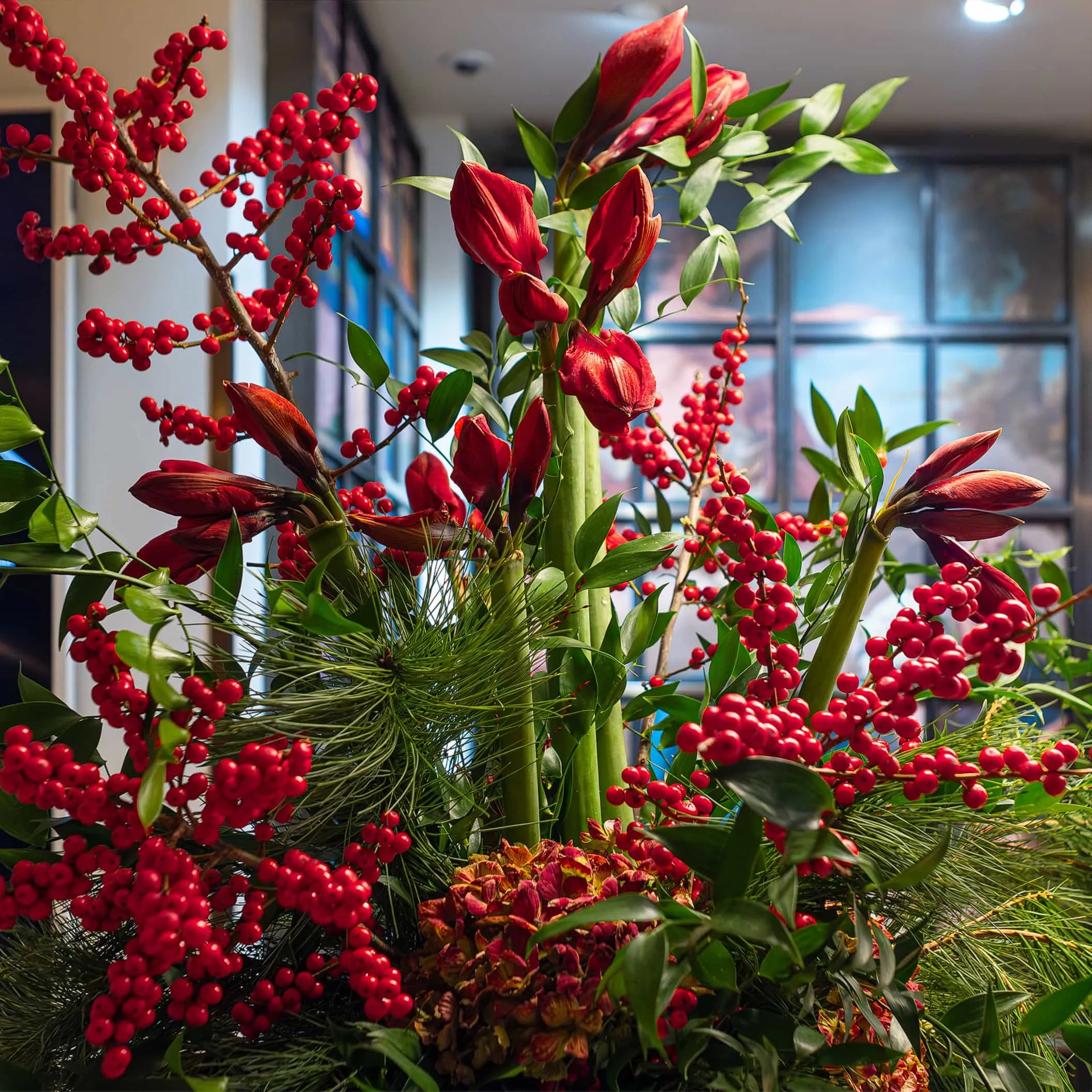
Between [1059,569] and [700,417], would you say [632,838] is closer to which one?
[700,417]

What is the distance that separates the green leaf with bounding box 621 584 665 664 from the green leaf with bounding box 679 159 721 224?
0.14 meters

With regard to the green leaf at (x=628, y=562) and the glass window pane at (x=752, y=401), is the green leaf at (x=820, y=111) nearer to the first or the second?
the green leaf at (x=628, y=562)

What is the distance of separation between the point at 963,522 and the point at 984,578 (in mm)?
16

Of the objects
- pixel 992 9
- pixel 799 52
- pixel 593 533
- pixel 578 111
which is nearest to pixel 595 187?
pixel 578 111

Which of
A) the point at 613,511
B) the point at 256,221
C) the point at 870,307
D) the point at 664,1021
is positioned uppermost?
the point at 870,307

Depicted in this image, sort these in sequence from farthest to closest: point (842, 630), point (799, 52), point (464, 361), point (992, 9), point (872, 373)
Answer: point (872, 373)
point (799, 52)
point (992, 9)
point (464, 361)
point (842, 630)

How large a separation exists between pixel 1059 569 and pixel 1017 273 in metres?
2.44

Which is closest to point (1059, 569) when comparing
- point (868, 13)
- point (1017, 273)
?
point (868, 13)

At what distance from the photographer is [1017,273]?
2781mm

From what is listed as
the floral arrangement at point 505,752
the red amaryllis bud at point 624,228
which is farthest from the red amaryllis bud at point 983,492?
the red amaryllis bud at point 624,228

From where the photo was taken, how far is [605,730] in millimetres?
359

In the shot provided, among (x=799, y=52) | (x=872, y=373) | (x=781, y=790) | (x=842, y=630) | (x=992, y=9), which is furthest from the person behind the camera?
(x=872, y=373)

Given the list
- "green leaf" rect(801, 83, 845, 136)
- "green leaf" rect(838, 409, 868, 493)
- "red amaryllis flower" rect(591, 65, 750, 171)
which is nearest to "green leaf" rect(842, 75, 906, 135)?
"green leaf" rect(801, 83, 845, 136)

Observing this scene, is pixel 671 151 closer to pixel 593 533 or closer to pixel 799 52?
pixel 593 533
